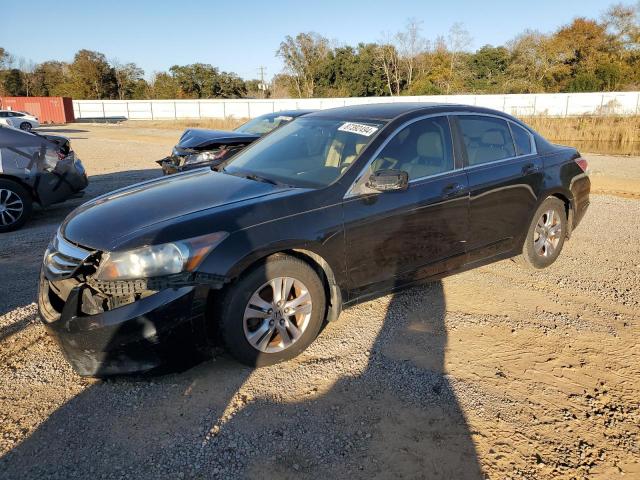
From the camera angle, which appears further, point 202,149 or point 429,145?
point 202,149

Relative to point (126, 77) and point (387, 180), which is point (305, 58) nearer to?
point (126, 77)

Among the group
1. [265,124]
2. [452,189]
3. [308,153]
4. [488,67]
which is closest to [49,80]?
[488,67]

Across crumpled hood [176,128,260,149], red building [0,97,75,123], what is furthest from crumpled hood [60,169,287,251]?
red building [0,97,75,123]

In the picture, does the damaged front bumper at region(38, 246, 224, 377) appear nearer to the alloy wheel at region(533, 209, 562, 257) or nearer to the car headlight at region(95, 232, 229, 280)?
the car headlight at region(95, 232, 229, 280)

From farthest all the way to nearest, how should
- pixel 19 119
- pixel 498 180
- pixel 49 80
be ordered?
pixel 49 80 < pixel 19 119 < pixel 498 180

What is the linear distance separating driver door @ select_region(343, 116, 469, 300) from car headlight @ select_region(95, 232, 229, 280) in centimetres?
113

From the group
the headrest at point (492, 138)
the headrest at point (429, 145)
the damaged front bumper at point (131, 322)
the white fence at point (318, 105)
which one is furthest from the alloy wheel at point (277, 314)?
the white fence at point (318, 105)

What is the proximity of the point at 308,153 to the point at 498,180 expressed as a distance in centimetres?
174

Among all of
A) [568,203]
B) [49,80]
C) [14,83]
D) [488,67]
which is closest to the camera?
[568,203]

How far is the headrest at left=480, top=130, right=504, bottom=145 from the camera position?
14.6ft

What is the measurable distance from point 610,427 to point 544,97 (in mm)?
40223

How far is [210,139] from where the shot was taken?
887 centimetres

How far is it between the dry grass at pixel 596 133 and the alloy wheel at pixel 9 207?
58.6 ft

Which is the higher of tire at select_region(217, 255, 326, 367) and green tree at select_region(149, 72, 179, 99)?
green tree at select_region(149, 72, 179, 99)
